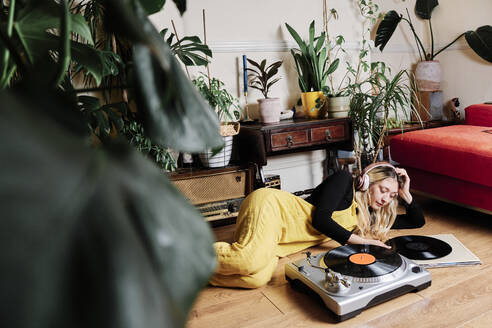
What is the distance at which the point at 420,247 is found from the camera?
6.11 ft

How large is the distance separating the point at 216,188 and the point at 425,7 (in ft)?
9.78

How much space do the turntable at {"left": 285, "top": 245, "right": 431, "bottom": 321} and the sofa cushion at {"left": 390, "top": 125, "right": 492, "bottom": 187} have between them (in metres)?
0.88

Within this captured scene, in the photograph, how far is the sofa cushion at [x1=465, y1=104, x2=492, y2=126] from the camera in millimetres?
2766

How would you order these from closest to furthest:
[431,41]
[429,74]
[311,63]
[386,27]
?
[311,63]
[386,27]
[429,74]
[431,41]

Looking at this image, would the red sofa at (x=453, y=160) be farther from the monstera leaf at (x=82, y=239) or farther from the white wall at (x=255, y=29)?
the monstera leaf at (x=82, y=239)

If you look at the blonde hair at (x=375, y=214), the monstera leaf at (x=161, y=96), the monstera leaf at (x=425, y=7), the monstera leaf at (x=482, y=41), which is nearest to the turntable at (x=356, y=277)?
the blonde hair at (x=375, y=214)

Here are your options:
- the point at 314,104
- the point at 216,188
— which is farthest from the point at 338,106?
the point at 216,188

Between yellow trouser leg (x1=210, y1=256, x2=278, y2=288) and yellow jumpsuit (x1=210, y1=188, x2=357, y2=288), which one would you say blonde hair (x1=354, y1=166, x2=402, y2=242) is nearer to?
yellow jumpsuit (x1=210, y1=188, x2=357, y2=288)

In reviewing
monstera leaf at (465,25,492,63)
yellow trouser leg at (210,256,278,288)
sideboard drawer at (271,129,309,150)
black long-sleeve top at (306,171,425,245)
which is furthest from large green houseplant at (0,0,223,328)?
monstera leaf at (465,25,492,63)

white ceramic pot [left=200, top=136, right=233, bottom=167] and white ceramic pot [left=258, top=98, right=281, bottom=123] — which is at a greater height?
white ceramic pot [left=258, top=98, right=281, bottom=123]

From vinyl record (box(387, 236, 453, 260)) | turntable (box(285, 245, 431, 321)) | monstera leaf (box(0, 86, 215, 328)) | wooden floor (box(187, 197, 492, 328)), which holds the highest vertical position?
monstera leaf (box(0, 86, 215, 328))

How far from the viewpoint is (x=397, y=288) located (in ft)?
4.80

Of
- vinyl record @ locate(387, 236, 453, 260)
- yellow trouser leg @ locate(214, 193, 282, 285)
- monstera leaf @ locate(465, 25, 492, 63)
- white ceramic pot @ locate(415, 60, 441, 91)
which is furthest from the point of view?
white ceramic pot @ locate(415, 60, 441, 91)

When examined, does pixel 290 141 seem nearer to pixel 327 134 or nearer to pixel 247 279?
pixel 327 134
